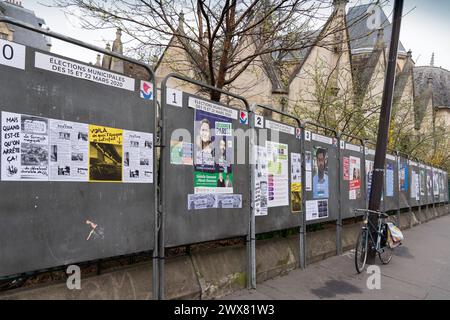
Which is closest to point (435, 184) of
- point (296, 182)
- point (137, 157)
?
point (296, 182)

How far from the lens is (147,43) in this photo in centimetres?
847

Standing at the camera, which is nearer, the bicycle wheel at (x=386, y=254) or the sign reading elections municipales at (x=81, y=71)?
the sign reading elections municipales at (x=81, y=71)

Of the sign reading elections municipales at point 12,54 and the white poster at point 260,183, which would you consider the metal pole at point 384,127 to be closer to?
the white poster at point 260,183

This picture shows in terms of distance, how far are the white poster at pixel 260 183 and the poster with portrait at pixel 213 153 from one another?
0.58 meters

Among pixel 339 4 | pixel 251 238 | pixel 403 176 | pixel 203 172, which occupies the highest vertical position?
pixel 339 4

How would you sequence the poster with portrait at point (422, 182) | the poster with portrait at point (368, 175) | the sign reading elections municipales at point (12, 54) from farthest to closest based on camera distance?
the poster with portrait at point (422, 182), the poster with portrait at point (368, 175), the sign reading elections municipales at point (12, 54)

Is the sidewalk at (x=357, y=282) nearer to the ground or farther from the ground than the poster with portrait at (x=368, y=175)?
nearer to the ground

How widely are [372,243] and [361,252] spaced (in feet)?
2.10

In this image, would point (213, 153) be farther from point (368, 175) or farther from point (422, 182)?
point (422, 182)

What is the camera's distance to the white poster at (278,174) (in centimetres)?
627

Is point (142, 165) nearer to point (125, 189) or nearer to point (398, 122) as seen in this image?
point (125, 189)

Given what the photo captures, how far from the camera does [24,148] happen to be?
3.22 meters

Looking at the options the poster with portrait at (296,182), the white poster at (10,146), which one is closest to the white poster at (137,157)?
the white poster at (10,146)

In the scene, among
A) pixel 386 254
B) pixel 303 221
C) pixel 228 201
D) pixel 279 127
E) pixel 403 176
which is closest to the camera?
pixel 228 201
